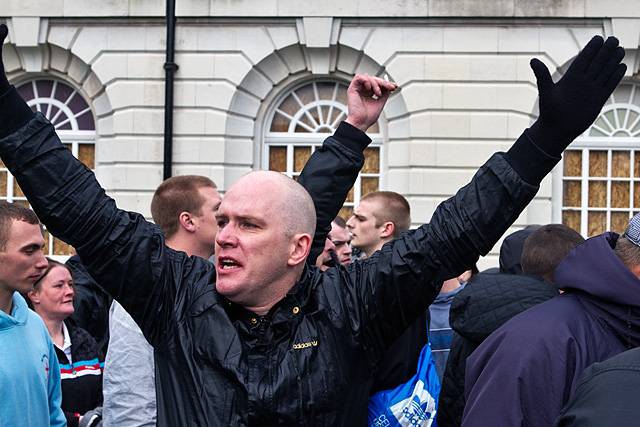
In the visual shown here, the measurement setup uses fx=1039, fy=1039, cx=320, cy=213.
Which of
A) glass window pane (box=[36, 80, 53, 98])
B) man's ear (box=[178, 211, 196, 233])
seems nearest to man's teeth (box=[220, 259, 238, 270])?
man's ear (box=[178, 211, 196, 233])

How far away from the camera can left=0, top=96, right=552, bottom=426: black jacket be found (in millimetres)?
2701

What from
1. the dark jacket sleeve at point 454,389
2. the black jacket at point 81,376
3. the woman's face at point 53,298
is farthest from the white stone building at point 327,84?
A: the dark jacket sleeve at point 454,389

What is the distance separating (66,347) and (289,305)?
2.89 m

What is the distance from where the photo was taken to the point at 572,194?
15672 mm

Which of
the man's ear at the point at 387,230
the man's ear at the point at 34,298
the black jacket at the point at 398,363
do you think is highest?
the man's ear at the point at 387,230

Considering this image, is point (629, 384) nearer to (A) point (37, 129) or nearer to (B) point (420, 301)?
(B) point (420, 301)

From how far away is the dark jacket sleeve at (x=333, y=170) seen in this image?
3586mm

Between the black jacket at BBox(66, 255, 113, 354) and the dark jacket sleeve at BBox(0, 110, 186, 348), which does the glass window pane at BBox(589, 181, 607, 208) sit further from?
the dark jacket sleeve at BBox(0, 110, 186, 348)

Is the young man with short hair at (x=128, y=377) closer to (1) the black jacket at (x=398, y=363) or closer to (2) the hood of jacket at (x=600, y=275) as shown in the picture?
(1) the black jacket at (x=398, y=363)

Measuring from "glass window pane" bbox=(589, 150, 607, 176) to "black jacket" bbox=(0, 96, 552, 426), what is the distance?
525 inches

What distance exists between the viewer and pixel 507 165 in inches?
109

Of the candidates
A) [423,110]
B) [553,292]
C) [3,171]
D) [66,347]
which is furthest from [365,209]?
[3,171]

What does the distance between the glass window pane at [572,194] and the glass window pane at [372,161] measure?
2.82 m

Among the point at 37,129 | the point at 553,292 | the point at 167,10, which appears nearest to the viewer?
the point at 37,129
